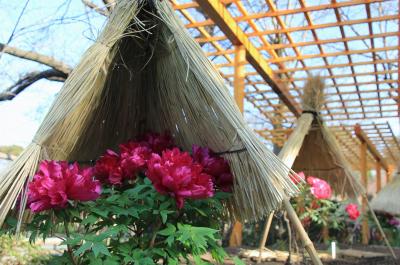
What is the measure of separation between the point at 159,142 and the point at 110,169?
0.32 metres

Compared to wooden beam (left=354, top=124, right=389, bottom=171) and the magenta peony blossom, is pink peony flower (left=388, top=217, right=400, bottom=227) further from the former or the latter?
the magenta peony blossom

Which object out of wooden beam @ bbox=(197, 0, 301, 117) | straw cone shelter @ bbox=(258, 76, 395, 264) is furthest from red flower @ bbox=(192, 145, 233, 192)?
wooden beam @ bbox=(197, 0, 301, 117)

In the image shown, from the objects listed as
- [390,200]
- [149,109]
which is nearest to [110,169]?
[149,109]

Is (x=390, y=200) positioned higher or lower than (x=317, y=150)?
lower

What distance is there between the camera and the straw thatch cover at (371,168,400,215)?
20.5ft

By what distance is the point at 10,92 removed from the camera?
18.5 feet

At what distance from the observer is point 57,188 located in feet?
5.45

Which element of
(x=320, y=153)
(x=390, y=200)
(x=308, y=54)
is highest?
(x=308, y=54)

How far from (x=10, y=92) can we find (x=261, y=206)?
4.45 m

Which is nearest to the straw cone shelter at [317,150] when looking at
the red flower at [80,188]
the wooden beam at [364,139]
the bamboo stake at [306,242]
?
the bamboo stake at [306,242]

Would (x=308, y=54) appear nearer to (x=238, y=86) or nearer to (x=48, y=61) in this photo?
(x=238, y=86)

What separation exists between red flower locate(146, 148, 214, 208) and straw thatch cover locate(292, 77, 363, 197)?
302 cm

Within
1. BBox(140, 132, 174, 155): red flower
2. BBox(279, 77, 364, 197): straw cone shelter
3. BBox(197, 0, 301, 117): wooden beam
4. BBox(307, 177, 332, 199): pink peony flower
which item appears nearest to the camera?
BBox(140, 132, 174, 155): red flower

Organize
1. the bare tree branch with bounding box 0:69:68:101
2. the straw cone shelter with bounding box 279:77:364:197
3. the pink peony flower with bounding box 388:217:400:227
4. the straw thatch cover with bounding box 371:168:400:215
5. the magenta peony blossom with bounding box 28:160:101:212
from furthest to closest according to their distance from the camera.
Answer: the pink peony flower with bounding box 388:217:400:227 → the straw thatch cover with bounding box 371:168:400:215 → the bare tree branch with bounding box 0:69:68:101 → the straw cone shelter with bounding box 279:77:364:197 → the magenta peony blossom with bounding box 28:160:101:212
